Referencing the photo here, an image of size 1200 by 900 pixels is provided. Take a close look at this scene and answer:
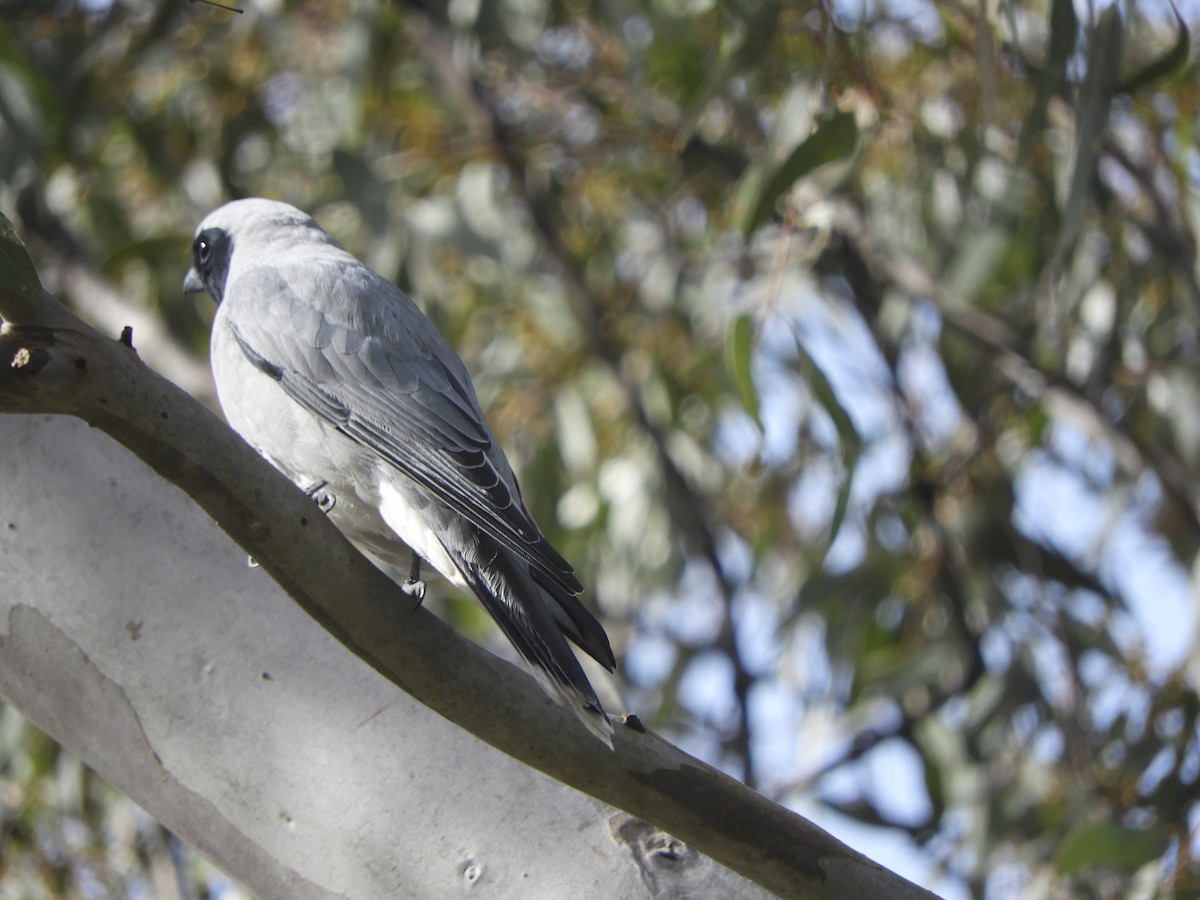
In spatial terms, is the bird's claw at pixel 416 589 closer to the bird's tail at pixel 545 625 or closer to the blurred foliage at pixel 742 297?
the bird's tail at pixel 545 625

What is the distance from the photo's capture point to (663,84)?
11.5 ft

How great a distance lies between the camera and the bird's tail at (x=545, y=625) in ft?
4.29

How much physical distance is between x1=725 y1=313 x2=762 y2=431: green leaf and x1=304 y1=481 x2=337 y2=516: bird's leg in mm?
661

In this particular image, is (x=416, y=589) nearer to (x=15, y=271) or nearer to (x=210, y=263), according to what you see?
(x=15, y=271)

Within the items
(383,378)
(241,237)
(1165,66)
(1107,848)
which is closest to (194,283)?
(241,237)

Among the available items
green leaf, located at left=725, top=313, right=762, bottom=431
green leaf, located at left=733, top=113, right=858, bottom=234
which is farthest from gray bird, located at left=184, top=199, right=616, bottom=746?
green leaf, located at left=733, top=113, right=858, bottom=234

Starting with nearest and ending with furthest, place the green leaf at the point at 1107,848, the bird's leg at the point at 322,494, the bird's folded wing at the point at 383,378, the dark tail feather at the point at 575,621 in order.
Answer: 1. the dark tail feather at the point at 575,621
2. the bird's folded wing at the point at 383,378
3. the bird's leg at the point at 322,494
4. the green leaf at the point at 1107,848

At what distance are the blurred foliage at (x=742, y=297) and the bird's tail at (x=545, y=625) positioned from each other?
3.46ft

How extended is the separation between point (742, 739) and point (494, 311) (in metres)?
1.31

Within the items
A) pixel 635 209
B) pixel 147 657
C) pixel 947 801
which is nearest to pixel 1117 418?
pixel 947 801

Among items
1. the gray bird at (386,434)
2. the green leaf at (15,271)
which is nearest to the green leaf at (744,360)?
the gray bird at (386,434)

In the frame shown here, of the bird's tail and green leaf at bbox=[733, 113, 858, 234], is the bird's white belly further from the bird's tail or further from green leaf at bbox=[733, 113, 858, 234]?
green leaf at bbox=[733, 113, 858, 234]

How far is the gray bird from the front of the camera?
58.6 inches

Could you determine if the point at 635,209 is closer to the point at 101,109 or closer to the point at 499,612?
the point at 101,109
